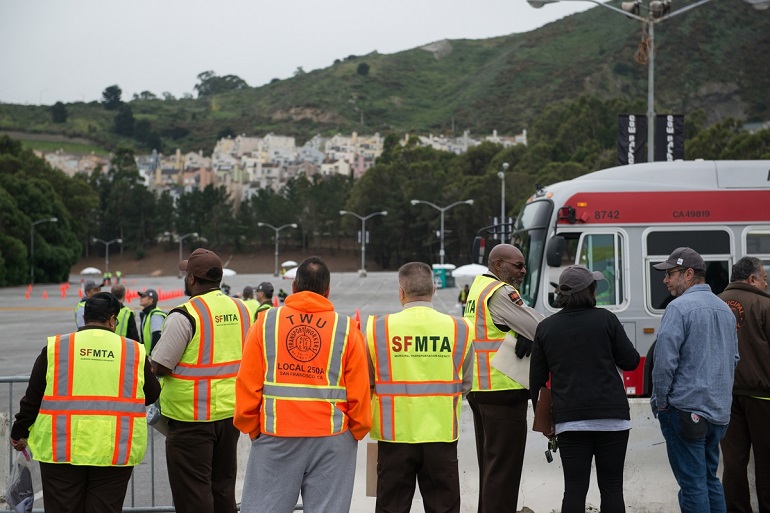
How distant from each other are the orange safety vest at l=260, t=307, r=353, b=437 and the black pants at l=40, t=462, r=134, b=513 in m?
1.11

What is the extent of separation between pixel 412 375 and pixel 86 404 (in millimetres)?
1861

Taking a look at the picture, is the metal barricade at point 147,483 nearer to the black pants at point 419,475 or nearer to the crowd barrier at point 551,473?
the crowd barrier at point 551,473

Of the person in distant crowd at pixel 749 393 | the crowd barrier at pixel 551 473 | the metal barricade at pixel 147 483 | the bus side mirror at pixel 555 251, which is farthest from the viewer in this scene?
the bus side mirror at pixel 555 251

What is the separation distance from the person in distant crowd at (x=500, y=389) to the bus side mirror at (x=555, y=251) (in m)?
6.48

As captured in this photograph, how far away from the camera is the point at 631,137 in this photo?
21203 millimetres

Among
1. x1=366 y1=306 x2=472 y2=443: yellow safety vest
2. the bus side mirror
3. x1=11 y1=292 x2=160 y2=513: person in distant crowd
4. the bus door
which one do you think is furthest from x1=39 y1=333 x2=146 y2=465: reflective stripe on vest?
the bus door

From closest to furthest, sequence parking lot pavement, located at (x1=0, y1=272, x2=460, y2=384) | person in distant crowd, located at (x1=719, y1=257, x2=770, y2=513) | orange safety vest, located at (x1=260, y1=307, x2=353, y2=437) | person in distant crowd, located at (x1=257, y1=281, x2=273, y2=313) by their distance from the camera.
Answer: orange safety vest, located at (x1=260, y1=307, x2=353, y2=437) < person in distant crowd, located at (x1=719, y1=257, x2=770, y2=513) < person in distant crowd, located at (x1=257, y1=281, x2=273, y2=313) < parking lot pavement, located at (x1=0, y1=272, x2=460, y2=384)

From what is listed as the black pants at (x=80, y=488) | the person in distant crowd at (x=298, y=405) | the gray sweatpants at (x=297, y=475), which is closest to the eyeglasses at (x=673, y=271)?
the person in distant crowd at (x=298, y=405)

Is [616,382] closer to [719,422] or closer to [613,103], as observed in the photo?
[719,422]

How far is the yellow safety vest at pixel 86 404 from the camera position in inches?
204

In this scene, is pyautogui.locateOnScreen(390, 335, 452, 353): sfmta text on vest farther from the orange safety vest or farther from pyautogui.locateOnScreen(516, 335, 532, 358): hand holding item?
pyautogui.locateOnScreen(516, 335, 532, 358): hand holding item

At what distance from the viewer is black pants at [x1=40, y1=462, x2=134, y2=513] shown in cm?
518

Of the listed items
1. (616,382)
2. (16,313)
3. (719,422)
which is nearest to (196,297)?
(616,382)

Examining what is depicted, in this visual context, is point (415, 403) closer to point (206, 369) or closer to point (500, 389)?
point (500, 389)
